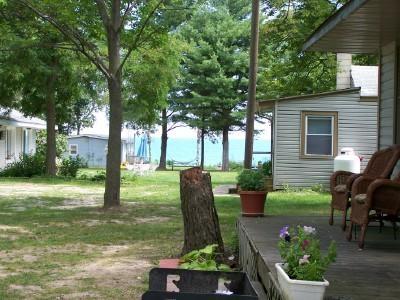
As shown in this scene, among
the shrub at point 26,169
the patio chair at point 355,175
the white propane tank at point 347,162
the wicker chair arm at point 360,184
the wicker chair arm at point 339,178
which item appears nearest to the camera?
the wicker chair arm at point 360,184

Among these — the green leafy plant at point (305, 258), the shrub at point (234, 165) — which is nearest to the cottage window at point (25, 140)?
the shrub at point (234, 165)

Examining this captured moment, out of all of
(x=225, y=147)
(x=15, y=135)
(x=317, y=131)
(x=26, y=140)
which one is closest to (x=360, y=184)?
(x=317, y=131)

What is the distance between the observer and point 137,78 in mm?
19406

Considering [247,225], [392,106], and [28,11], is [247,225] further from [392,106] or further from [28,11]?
[28,11]

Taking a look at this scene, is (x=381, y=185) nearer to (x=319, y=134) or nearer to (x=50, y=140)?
(x=319, y=134)

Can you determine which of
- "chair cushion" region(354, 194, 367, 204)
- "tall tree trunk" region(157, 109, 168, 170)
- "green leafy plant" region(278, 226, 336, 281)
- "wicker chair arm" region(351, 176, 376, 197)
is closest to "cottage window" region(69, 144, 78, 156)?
"tall tree trunk" region(157, 109, 168, 170)

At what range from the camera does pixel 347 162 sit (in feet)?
50.5

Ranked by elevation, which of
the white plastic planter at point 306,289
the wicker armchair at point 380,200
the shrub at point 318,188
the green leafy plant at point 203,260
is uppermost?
the wicker armchair at point 380,200

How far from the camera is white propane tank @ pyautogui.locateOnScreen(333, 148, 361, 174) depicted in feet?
50.5

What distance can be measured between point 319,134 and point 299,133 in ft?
1.98

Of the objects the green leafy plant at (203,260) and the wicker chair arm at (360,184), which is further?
the wicker chair arm at (360,184)

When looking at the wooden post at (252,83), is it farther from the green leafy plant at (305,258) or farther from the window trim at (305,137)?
the green leafy plant at (305,258)

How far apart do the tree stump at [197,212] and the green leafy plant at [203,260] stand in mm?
201

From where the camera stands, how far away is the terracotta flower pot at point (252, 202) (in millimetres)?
7414
